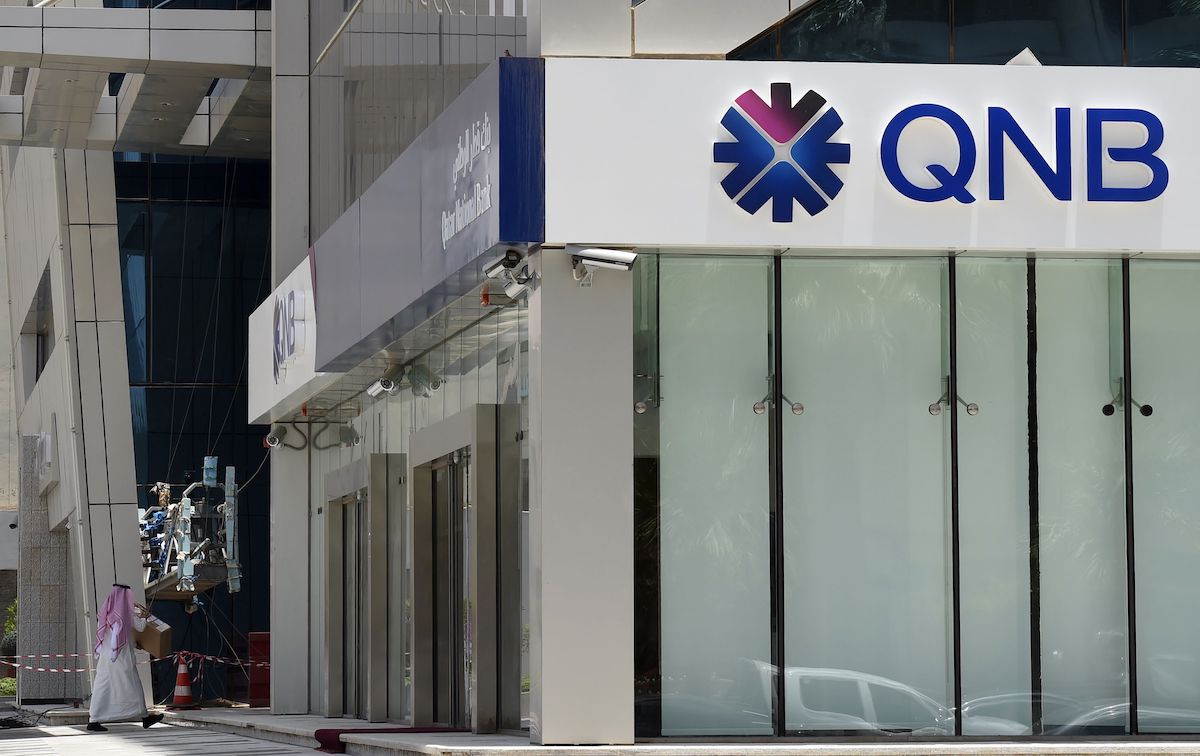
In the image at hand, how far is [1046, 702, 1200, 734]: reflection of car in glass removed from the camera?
12.7 metres

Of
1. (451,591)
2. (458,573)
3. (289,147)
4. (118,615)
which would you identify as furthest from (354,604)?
(289,147)

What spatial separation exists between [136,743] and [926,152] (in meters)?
11.1

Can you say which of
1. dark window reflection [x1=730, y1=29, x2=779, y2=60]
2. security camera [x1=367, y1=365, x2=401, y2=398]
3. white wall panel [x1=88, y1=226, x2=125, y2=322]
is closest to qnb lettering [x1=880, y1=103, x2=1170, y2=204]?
dark window reflection [x1=730, y1=29, x2=779, y2=60]

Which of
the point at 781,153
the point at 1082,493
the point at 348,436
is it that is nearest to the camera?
the point at 781,153

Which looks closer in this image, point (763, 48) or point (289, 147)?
point (763, 48)

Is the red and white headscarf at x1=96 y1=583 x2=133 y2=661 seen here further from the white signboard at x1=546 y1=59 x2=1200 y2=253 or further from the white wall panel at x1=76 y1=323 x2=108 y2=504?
the white signboard at x1=546 y1=59 x2=1200 y2=253

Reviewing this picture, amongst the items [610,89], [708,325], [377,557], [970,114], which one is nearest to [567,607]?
[708,325]

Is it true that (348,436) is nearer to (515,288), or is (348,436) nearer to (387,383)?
(387,383)

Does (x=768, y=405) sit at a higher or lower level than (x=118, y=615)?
higher

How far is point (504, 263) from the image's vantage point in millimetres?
12391

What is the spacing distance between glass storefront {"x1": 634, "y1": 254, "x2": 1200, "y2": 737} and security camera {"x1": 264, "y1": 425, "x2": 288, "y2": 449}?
38.3ft

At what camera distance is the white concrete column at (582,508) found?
39.4ft

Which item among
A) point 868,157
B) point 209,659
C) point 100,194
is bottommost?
point 209,659

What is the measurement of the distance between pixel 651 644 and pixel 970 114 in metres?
4.03
